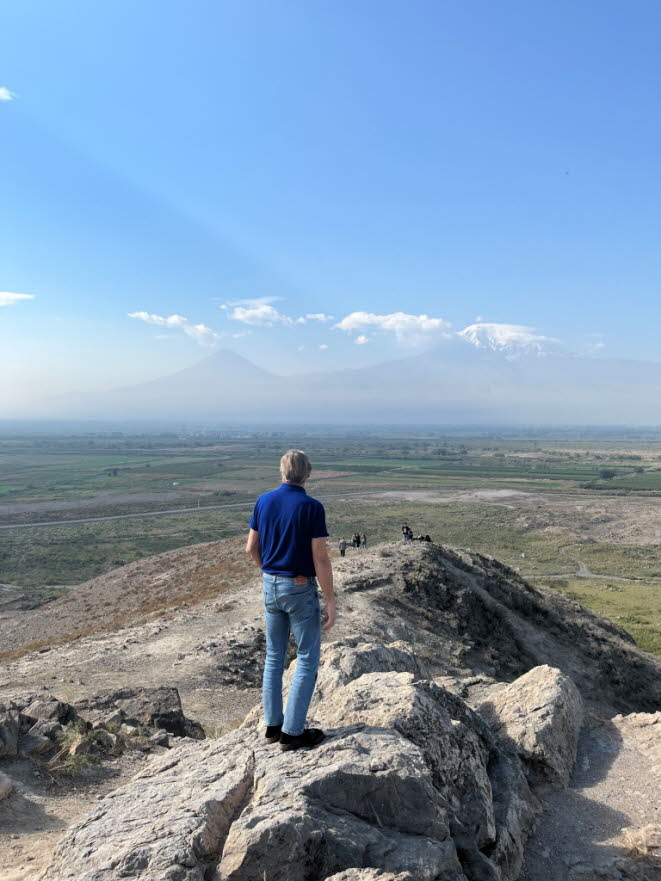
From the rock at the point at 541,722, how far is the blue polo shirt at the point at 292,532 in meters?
5.59

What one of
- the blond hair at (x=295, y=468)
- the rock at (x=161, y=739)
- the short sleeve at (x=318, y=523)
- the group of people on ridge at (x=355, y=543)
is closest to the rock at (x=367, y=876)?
the short sleeve at (x=318, y=523)

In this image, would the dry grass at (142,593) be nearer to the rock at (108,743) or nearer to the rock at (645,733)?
the rock at (108,743)

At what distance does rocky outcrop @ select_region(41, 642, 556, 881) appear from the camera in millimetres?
4516

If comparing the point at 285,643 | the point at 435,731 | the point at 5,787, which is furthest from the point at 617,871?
the point at 5,787

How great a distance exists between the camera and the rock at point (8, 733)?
8.05 m

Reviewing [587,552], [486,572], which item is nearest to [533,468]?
[587,552]

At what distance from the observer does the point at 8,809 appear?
670cm

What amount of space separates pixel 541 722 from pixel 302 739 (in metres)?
5.31

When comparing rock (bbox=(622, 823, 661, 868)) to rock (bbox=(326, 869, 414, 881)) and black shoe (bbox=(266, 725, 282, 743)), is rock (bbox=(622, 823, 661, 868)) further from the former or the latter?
black shoe (bbox=(266, 725, 282, 743))

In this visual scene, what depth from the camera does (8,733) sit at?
8.21 meters

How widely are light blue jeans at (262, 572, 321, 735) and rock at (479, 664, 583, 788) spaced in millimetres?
4700

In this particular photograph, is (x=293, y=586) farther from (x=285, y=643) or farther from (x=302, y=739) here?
(x=302, y=739)

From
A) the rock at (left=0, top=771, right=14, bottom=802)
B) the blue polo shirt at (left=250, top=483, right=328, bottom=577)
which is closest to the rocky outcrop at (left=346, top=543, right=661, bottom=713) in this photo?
the rock at (left=0, top=771, right=14, bottom=802)

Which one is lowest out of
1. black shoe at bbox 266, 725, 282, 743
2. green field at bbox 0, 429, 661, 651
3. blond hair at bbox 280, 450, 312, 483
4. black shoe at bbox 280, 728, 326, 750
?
green field at bbox 0, 429, 661, 651
